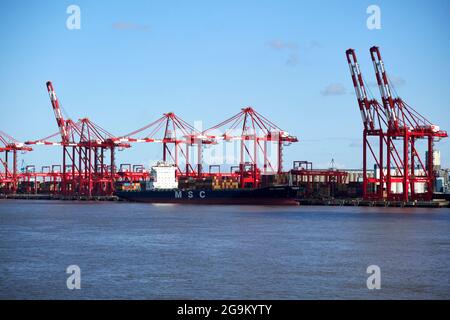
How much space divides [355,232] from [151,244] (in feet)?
48.3

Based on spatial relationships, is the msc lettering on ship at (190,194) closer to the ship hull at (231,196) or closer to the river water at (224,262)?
the ship hull at (231,196)

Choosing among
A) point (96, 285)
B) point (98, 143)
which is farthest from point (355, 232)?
point (98, 143)

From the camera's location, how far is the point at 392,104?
91250 mm

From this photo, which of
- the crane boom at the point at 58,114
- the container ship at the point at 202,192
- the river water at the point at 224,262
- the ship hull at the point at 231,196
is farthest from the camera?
the crane boom at the point at 58,114

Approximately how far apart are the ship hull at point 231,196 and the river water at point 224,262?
52.1 metres

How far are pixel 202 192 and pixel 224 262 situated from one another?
79.1m

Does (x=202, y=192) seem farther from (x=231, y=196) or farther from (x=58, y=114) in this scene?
(x=58, y=114)

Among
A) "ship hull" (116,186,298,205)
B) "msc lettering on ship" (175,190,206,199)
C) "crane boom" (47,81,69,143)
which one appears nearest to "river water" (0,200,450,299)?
"ship hull" (116,186,298,205)

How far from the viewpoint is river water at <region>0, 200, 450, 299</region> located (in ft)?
84.4

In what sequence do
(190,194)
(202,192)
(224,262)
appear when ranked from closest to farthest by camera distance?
(224,262) < (202,192) < (190,194)

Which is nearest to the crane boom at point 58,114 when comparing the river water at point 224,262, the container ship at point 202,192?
the container ship at point 202,192

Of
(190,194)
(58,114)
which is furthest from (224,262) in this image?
(58,114)

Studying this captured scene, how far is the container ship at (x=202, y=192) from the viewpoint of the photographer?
10612cm

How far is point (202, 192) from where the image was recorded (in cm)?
11206
